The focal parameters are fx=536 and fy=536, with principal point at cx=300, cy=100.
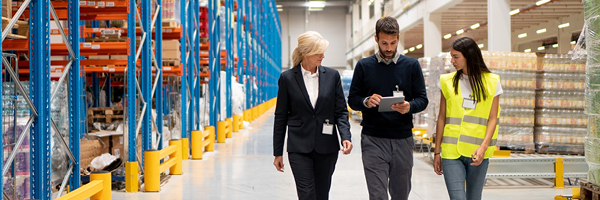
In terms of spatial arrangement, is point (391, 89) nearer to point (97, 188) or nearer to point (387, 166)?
point (387, 166)

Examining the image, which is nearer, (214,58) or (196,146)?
(196,146)

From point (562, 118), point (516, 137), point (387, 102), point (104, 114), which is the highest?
point (387, 102)

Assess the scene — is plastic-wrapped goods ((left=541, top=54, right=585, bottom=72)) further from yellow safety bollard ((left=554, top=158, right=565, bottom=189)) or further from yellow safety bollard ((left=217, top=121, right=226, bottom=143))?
yellow safety bollard ((left=217, top=121, right=226, bottom=143))

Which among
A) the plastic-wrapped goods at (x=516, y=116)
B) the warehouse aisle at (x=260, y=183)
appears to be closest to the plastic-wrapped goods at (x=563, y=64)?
the plastic-wrapped goods at (x=516, y=116)

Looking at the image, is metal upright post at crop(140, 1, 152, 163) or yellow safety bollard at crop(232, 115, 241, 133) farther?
yellow safety bollard at crop(232, 115, 241, 133)

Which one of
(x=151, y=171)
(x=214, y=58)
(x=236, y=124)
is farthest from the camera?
(x=236, y=124)

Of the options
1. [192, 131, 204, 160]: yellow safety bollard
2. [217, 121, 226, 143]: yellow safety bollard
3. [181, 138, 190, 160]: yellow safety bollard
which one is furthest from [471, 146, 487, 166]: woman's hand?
[217, 121, 226, 143]: yellow safety bollard

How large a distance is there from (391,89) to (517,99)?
215 inches

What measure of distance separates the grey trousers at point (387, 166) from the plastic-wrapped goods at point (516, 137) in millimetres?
5258

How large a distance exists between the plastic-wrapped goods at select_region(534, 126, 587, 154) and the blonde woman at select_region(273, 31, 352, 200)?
5765mm

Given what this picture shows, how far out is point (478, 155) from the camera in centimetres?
320

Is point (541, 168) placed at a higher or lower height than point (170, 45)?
lower

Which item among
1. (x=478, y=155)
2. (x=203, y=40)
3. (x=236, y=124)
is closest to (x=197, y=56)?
(x=203, y=40)

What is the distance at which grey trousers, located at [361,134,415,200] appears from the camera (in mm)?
3314
